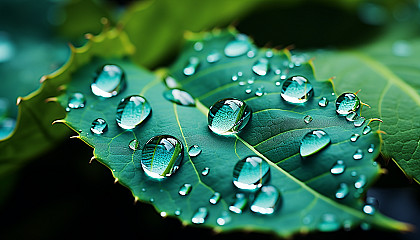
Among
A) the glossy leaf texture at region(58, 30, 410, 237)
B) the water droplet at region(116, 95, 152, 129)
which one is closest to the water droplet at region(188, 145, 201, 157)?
the glossy leaf texture at region(58, 30, 410, 237)

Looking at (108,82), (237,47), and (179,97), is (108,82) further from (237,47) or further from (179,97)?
(237,47)

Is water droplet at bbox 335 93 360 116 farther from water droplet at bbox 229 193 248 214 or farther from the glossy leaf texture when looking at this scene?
water droplet at bbox 229 193 248 214

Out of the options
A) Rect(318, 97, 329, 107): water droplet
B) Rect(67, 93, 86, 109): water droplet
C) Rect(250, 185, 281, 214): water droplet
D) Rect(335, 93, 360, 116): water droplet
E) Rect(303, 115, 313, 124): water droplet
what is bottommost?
Rect(250, 185, 281, 214): water droplet

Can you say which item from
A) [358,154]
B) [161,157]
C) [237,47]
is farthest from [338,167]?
[237,47]

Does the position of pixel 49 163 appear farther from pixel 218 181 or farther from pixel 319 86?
pixel 319 86

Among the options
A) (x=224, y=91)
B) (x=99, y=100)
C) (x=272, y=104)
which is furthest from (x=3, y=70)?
(x=272, y=104)

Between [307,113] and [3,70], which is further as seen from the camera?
[3,70]

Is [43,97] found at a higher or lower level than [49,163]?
higher

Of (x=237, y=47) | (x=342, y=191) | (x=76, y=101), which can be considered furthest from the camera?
(x=237, y=47)
